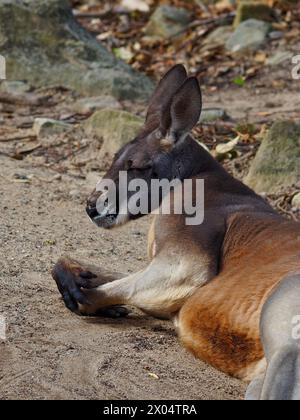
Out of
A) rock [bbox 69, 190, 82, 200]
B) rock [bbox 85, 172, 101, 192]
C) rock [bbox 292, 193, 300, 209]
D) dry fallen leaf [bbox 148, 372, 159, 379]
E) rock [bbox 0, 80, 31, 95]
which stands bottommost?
rock [bbox 85, 172, 101, 192]

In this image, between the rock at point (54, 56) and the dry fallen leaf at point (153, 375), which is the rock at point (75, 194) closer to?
the rock at point (54, 56)

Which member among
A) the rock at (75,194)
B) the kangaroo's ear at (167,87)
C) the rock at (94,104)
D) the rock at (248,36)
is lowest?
the rock at (75,194)

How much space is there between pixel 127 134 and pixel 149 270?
135 inches

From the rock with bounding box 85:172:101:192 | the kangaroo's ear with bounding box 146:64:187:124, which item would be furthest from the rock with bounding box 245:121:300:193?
the kangaroo's ear with bounding box 146:64:187:124

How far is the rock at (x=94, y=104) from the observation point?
9.77m

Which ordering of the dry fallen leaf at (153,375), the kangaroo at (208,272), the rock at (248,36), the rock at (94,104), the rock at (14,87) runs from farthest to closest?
the rock at (248,36), the rock at (14,87), the rock at (94,104), the dry fallen leaf at (153,375), the kangaroo at (208,272)

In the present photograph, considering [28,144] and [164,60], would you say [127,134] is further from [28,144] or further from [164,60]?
[164,60]

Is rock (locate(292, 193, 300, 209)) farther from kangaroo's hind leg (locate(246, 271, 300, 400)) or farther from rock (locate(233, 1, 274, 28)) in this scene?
rock (locate(233, 1, 274, 28))

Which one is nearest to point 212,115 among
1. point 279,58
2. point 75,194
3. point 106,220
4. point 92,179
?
point 92,179

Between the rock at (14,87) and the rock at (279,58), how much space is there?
289cm

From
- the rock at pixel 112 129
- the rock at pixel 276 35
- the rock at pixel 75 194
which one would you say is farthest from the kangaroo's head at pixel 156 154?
the rock at pixel 276 35

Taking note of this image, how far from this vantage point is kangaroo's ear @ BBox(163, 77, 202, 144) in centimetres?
577

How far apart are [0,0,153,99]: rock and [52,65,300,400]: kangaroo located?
4.08 metres

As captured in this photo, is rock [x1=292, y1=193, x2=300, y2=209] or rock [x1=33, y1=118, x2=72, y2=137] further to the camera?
rock [x1=33, y1=118, x2=72, y2=137]
